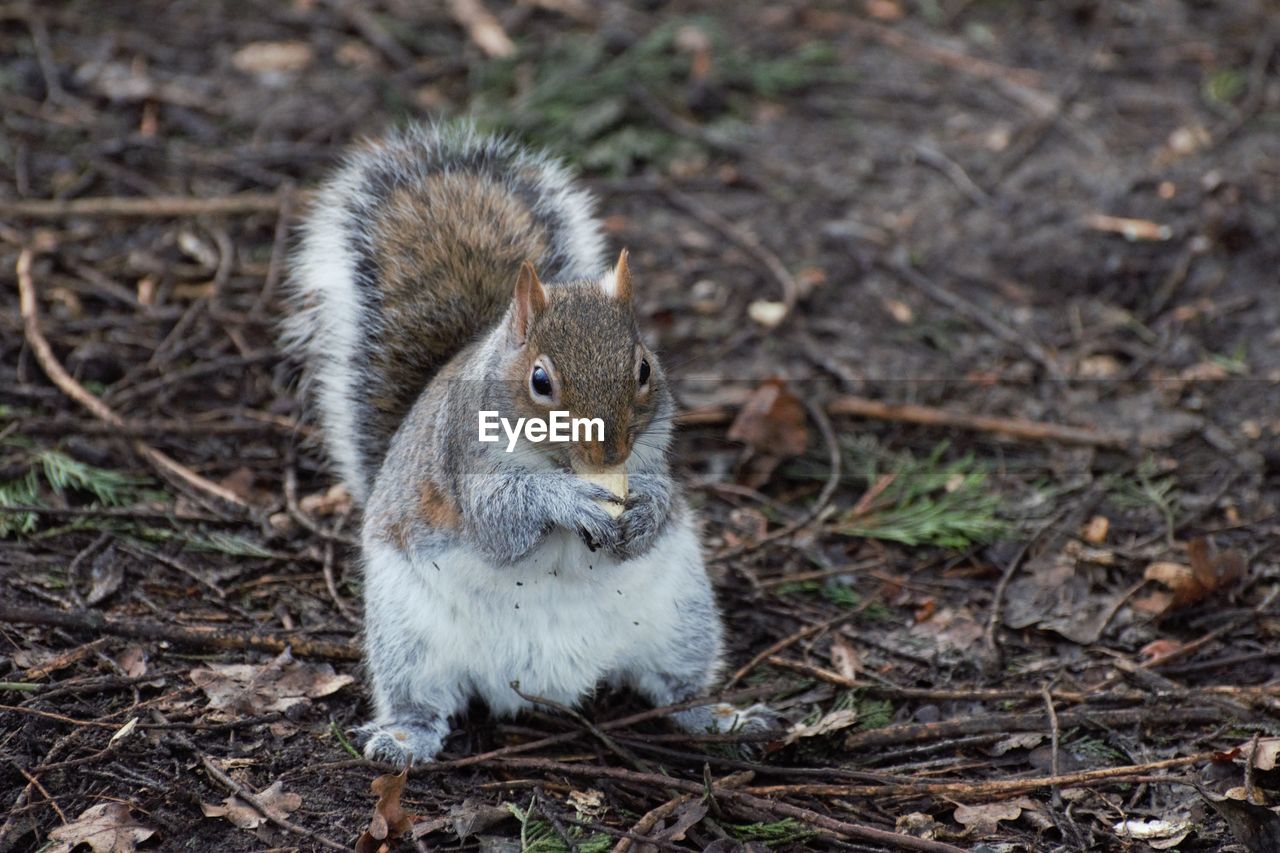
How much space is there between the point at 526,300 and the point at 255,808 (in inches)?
39.6

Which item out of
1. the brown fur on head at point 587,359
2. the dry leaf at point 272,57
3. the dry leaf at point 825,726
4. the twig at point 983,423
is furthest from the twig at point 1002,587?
the dry leaf at point 272,57

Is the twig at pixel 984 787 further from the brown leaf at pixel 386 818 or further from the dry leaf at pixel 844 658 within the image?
the brown leaf at pixel 386 818

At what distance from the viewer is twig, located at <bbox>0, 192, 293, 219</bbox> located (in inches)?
172

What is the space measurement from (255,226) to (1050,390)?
8.41 feet

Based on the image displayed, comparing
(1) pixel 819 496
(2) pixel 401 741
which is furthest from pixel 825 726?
(1) pixel 819 496

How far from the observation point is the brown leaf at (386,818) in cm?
237

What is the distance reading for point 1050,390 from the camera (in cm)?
410

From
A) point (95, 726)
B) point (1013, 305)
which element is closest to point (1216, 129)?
point (1013, 305)

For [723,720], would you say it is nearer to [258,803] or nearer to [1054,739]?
[1054,739]

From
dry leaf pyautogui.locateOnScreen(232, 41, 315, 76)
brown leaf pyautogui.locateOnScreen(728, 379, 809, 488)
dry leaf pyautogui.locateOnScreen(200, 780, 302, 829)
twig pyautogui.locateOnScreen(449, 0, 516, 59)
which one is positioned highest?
twig pyautogui.locateOnScreen(449, 0, 516, 59)

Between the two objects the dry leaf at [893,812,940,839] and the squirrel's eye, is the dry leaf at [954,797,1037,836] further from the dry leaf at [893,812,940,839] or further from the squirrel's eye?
the squirrel's eye

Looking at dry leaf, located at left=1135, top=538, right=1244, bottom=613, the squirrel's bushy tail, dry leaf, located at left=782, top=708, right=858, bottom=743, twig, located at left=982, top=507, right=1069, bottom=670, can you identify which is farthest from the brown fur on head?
dry leaf, located at left=1135, top=538, right=1244, bottom=613

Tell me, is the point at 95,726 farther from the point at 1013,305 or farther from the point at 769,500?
the point at 1013,305

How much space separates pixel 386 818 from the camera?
2400 mm
